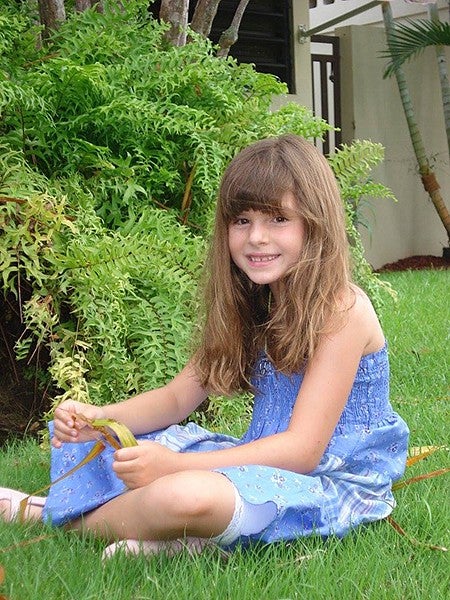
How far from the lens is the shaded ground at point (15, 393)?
3.65m

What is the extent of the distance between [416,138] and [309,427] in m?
7.86

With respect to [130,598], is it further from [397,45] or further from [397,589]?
[397,45]

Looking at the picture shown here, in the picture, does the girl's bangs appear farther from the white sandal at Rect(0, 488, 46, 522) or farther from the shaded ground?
the shaded ground

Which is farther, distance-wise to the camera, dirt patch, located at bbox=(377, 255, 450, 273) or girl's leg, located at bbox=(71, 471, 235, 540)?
dirt patch, located at bbox=(377, 255, 450, 273)

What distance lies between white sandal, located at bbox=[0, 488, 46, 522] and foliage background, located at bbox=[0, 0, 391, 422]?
547 millimetres

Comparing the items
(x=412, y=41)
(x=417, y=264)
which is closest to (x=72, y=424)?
(x=412, y=41)

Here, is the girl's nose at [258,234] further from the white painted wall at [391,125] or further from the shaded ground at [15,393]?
the white painted wall at [391,125]

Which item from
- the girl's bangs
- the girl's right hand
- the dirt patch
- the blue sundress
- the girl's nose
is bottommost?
Answer: the dirt patch

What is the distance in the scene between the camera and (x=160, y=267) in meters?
3.36

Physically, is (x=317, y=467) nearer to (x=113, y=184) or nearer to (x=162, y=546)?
(x=162, y=546)

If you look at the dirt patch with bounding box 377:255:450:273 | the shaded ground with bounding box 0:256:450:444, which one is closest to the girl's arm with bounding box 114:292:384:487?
the shaded ground with bounding box 0:256:450:444

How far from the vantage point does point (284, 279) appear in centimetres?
253

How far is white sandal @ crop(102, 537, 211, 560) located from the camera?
2143 mm

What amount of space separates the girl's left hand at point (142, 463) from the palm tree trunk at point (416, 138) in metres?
7.75
